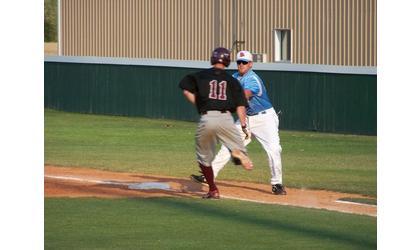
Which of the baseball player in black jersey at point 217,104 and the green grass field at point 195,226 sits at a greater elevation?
the baseball player in black jersey at point 217,104

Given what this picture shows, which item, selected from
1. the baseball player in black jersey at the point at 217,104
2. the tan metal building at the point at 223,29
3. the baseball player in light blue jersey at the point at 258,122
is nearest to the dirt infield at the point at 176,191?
the baseball player in light blue jersey at the point at 258,122

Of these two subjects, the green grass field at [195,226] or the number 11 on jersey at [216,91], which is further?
the number 11 on jersey at [216,91]

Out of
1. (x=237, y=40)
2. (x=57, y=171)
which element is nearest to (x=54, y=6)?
(x=237, y=40)

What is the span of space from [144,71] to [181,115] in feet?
6.73

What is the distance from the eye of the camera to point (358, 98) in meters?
29.8

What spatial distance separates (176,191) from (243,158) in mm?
1991

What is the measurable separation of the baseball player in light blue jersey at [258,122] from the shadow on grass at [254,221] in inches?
48.8

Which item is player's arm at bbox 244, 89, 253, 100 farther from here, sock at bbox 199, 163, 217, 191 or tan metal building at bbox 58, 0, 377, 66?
tan metal building at bbox 58, 0, 377, 66

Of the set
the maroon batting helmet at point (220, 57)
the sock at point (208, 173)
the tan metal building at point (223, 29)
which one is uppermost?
the tan metal building at point (223, 29)

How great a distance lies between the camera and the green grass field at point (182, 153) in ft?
67.0

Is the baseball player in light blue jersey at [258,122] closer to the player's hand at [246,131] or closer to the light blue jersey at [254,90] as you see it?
the light blue jersey at [254,90]

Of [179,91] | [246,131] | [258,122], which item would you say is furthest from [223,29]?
[246,131]

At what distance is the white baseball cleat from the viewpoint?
1577cm

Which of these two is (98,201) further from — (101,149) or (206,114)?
(101,149)
